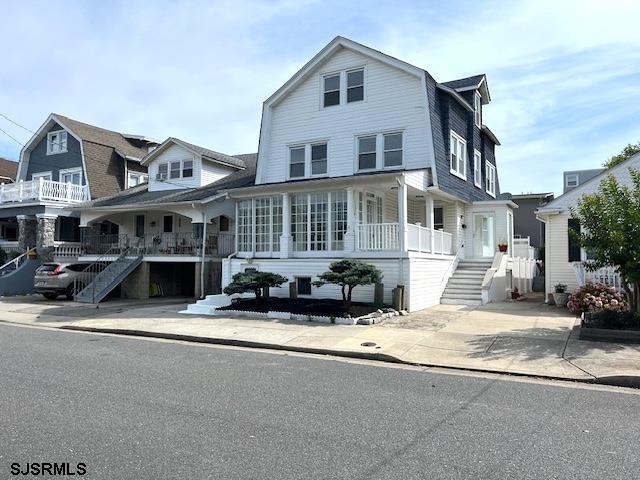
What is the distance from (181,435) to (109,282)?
17.5m

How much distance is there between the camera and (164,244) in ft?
77.6

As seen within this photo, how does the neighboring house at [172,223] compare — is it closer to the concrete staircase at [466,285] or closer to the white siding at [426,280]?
the white siding at [426,280]

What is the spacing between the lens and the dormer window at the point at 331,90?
20.8 m

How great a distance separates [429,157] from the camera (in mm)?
18656

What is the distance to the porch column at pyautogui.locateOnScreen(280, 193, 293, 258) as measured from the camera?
1816cm

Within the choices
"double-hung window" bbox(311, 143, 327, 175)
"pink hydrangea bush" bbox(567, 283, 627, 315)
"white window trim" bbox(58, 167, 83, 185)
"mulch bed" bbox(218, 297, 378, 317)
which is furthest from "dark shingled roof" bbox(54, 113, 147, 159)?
"pink hydrangea bush" bbox(567, 283, 627, 315)

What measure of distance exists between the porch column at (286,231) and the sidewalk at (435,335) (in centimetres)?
425

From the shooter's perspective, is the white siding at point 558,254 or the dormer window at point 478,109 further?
the dormer window at point 478,109

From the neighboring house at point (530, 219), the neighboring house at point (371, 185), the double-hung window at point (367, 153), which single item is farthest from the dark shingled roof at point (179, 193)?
the neighboring house at point (530, 219)

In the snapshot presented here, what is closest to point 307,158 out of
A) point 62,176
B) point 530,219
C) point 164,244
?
point 164,244

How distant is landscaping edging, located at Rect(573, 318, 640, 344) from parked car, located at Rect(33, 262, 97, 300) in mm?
19127

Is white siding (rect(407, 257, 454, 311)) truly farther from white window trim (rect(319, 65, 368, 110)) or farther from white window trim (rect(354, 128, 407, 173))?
white window trim (rect(319, 65, 368, 110))

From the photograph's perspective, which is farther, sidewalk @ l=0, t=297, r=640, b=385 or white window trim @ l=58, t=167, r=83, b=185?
white window trim @ l=58, t=167, r=83, b=185

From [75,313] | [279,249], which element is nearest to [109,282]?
[75,313]
